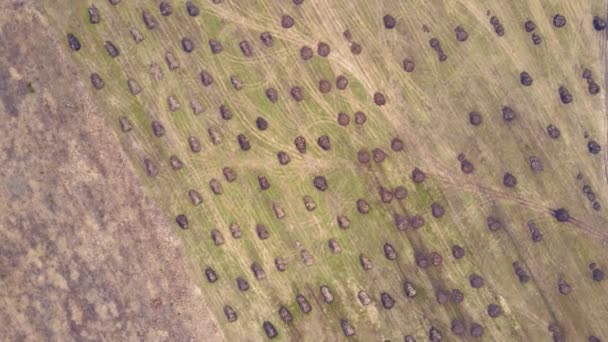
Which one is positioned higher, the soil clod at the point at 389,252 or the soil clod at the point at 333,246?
the soil clod at the point at 333,246

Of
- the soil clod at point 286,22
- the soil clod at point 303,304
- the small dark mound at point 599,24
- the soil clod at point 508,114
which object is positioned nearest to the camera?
the soil clod at point 303,304

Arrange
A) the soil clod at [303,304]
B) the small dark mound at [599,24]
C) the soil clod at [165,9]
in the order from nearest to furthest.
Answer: the soil clod at [303,304]
the soil clod at [165,9]
the small dark mound at [599,24]

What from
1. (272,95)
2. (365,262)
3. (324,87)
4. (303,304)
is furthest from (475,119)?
(303,304)

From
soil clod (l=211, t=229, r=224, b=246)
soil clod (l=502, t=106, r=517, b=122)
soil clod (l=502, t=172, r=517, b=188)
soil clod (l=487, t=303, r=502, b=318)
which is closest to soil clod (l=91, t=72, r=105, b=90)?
soil clod (l=211, t=229, r=224, b=246)

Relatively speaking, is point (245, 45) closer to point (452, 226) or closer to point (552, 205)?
point (452, 226)

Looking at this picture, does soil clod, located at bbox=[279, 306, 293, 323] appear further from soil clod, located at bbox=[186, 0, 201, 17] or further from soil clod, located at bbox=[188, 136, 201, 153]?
soil clod, located at bbox=[186, 0, 201, 17]

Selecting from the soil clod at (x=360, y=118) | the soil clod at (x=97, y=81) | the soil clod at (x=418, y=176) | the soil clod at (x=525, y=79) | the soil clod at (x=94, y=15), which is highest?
the soil clod at (x=94, y=15)

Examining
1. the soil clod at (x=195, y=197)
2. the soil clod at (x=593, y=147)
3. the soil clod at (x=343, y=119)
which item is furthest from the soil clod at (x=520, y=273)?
the soil clod at (x=195, y=197)

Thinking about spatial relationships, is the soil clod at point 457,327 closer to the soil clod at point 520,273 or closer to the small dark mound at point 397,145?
the soil clod at point 520,273
